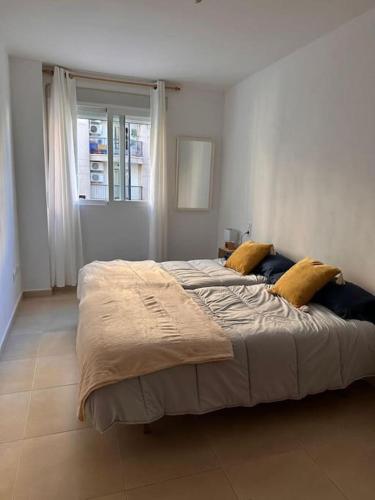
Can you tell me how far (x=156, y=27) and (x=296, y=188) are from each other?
182cm

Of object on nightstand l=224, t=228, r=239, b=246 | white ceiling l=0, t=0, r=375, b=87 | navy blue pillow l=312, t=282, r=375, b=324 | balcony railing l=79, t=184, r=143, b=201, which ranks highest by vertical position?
white ceiling l=0, t=0, r=375, b=87

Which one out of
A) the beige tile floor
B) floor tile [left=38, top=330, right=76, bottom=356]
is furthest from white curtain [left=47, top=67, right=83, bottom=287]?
the beige tile floor

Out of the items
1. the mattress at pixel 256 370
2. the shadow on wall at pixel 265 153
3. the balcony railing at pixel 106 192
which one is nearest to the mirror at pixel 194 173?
the balcony railing at pixel 106 192

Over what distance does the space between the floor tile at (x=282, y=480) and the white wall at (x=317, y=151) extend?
1.30 m

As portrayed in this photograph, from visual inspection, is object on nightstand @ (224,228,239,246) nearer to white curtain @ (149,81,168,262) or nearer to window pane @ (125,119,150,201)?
white curtain @ (149,81,168,262)

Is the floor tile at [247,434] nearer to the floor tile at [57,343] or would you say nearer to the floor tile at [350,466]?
the floor tile at [350,466]

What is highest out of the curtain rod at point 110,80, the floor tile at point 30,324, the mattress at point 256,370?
the curtain rod at point 110,80

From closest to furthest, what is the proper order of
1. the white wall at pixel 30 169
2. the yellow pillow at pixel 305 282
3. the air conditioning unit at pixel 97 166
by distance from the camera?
1. the yellow pillow at pixel 305 282
2. the white wall at pixel 30 169
3. the air conditioning unit at pixel 97 166

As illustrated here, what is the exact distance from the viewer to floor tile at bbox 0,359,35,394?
2.33 m

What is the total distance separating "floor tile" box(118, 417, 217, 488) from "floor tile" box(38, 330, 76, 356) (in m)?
1.07

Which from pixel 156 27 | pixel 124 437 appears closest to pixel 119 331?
pixel 124 437

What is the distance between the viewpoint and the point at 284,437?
6.43 feet

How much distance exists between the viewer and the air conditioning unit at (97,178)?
14.3ft

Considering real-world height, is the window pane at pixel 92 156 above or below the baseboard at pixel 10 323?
above
